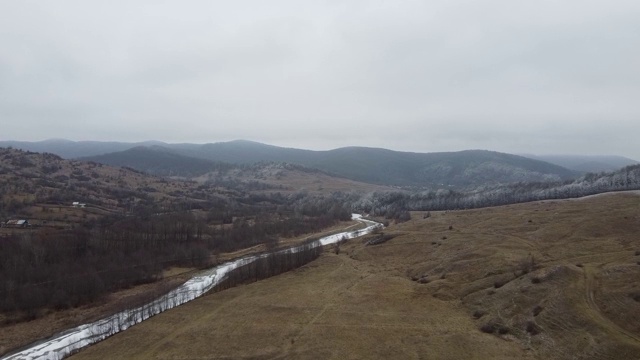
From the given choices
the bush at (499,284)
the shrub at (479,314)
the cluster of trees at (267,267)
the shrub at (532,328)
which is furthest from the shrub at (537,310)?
the cluster of trees at (267,267)

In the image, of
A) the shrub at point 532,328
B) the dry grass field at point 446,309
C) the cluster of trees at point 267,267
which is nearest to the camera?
the dry grass field at point 446,309

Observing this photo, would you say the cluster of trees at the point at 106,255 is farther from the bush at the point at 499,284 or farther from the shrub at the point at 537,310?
the shrub at the point at 537,310

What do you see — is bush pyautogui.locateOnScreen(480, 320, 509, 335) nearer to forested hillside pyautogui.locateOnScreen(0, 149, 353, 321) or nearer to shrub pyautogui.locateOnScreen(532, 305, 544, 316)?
shrub pyautogui.locateOnScreen(532, 305, 544, 316)

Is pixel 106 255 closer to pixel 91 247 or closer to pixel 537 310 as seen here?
pixel 91 247

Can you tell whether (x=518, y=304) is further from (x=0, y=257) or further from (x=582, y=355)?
(x=0, y=257)

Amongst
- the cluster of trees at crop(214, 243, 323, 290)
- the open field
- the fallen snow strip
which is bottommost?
the open field

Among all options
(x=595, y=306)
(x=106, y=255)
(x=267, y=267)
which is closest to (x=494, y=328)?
(x=595, y=306)

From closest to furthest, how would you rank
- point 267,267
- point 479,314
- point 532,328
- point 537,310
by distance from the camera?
point 532,328, point 537,310, point 479,314, point 267,267

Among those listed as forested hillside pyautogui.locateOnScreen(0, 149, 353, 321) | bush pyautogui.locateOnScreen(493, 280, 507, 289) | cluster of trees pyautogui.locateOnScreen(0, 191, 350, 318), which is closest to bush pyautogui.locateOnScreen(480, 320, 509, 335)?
bush pyautogui.locateOnScreen(493, 280, 507, 289)

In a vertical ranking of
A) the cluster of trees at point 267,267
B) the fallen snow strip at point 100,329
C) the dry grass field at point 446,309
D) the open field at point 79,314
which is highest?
the dry grass field at point 446,309

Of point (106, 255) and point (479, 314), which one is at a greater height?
point (479, 314)
